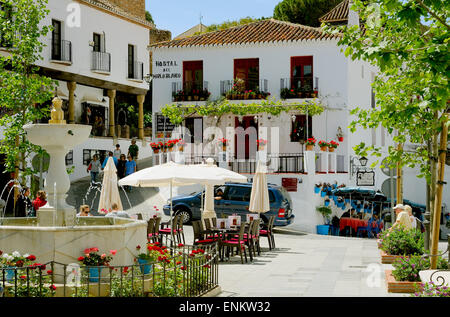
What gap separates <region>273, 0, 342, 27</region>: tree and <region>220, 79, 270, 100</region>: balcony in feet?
55.0

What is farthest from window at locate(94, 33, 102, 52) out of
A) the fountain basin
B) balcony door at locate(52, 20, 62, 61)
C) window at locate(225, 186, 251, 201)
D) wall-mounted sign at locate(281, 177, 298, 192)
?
the fountain basin

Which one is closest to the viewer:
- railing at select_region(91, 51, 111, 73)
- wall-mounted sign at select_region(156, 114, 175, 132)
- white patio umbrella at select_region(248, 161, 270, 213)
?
white patio umbrella at select_region(248, 161, 270, 213)

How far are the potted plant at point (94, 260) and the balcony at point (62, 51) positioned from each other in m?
24.4

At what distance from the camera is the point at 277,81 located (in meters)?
34.9

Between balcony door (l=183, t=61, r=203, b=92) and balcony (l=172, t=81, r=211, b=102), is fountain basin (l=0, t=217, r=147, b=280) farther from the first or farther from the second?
balcony door (l=183, t=61, r=203, b=92)

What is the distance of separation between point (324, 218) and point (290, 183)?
6.98ft

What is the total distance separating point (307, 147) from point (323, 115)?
164 inches

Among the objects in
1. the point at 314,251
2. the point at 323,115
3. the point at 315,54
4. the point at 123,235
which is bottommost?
the point at 314,251

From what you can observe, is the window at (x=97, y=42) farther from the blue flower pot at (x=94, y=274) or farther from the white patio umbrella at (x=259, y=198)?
the blue flower pot at (x=94, y=274)

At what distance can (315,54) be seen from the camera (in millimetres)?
34312

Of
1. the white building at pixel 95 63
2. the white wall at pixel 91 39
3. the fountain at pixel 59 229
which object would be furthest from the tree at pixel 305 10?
the fountain at pixel 59 229

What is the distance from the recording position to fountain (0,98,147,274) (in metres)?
11.0
